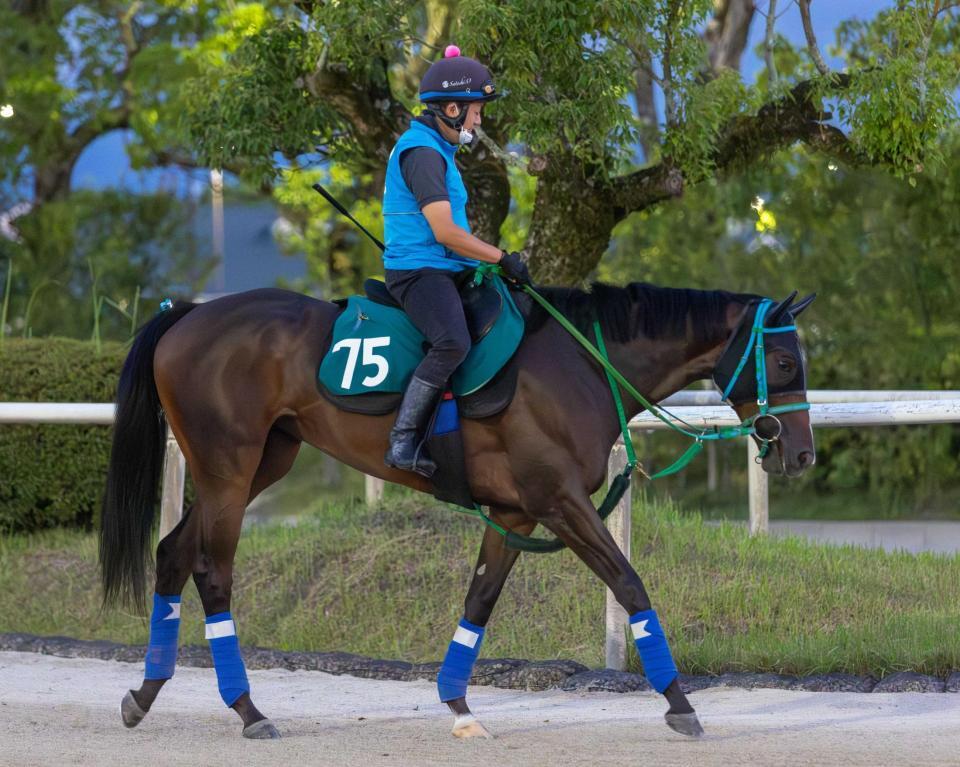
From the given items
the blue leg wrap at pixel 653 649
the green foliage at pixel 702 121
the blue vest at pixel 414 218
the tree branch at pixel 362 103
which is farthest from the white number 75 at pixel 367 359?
the tree branch at pixel 362 103

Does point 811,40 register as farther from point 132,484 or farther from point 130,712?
point 130,712

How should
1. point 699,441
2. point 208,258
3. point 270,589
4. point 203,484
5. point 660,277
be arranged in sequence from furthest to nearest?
point 208,258 < point 660,277 < point 270,589 < point 203,484 < point 699,441

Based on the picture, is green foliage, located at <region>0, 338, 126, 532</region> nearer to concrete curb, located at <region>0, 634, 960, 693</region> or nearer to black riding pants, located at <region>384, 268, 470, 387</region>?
concrete curb, located at <region>0, 634, 960, 693</region>

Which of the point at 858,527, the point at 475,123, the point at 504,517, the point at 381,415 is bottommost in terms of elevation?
the point at 858,527

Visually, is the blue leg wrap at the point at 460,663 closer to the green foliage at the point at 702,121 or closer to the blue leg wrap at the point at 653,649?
the blue leg wrap at the point at 653,649

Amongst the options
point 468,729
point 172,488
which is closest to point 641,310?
point 468,729

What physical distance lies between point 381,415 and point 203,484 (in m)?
0.82

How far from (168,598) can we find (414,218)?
5.97ft

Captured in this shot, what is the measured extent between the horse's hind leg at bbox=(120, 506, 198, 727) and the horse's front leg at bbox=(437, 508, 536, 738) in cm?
110

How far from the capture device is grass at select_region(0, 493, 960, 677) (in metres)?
6.13

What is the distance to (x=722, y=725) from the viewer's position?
494 centimetres

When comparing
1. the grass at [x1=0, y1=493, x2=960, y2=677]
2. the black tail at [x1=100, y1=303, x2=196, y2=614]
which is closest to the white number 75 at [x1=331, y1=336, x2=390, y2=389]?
the black tail at [x1=100, y1=303, x2=196, y2=614]

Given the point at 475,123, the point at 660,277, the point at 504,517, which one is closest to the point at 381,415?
the point at 504,517

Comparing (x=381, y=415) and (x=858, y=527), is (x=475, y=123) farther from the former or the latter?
(x=858, y=527)
